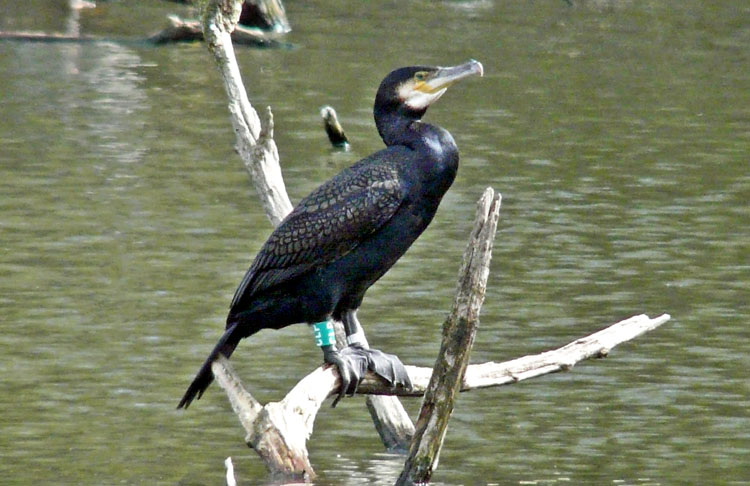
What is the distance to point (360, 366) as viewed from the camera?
7129 millimetres

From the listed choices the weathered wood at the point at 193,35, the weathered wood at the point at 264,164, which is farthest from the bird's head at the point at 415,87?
the weathered wood at the point at 193,35

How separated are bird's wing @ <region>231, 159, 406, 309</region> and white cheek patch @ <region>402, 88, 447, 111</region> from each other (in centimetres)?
38

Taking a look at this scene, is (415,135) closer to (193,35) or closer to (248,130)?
(248,130)

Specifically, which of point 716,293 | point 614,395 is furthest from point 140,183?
point 614,395

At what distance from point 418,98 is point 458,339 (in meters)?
1.25

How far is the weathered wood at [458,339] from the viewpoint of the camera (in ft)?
21.3

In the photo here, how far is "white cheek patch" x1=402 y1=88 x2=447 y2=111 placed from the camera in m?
7.44

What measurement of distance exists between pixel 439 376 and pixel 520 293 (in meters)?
5.15

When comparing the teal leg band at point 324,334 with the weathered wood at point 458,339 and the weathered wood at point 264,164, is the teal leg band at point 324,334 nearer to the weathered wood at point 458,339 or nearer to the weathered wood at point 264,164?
the weathered wood at point 458,339

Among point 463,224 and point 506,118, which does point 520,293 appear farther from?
point 506,118

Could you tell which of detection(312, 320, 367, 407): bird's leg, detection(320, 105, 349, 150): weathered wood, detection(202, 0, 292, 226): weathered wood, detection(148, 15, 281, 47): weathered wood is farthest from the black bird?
detection(148, 15, 281, 47): weathered wood

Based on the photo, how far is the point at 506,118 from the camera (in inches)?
747

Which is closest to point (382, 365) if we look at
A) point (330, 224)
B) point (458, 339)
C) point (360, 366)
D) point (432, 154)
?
point (360, 366)

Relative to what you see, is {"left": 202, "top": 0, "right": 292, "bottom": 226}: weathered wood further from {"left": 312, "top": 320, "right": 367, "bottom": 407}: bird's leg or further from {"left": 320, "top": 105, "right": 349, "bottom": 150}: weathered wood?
{"left": 320, "top": 105, "right": 349, "bottom": 150}: weathered wood
